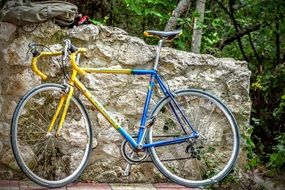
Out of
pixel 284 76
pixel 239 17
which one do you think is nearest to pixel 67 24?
pixel 284 76

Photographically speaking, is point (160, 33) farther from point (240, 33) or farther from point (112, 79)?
point (240, 33)

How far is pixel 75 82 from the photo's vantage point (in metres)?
3.97

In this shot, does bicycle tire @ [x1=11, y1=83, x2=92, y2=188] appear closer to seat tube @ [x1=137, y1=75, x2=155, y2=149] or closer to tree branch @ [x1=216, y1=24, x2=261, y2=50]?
seat tube @ [x1=137, y1=75, x2=155, y2=149]

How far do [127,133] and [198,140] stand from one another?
2.20 ft

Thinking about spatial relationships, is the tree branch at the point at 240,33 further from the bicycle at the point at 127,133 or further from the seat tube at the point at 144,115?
the seat tube at the point at 144,115

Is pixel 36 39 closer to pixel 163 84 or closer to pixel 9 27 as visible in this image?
pixel 9 27

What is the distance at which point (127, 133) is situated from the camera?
412 cm

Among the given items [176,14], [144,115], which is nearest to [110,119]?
[144,115]

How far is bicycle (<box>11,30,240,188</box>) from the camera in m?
3.96

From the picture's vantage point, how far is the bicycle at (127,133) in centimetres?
396

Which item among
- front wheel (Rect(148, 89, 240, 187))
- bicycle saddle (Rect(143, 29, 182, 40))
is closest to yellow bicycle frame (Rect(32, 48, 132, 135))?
bicycle saddle (Rect(143, 29, 182, 40))

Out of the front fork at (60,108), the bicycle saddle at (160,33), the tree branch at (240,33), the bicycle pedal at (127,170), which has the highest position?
the bicycle saddle at (160,33)

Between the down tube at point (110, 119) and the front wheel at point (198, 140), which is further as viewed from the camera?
the front wheel at point (198, 140)

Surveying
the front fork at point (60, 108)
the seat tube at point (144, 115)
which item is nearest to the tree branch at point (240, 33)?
the seat tube at point (144, 115)
